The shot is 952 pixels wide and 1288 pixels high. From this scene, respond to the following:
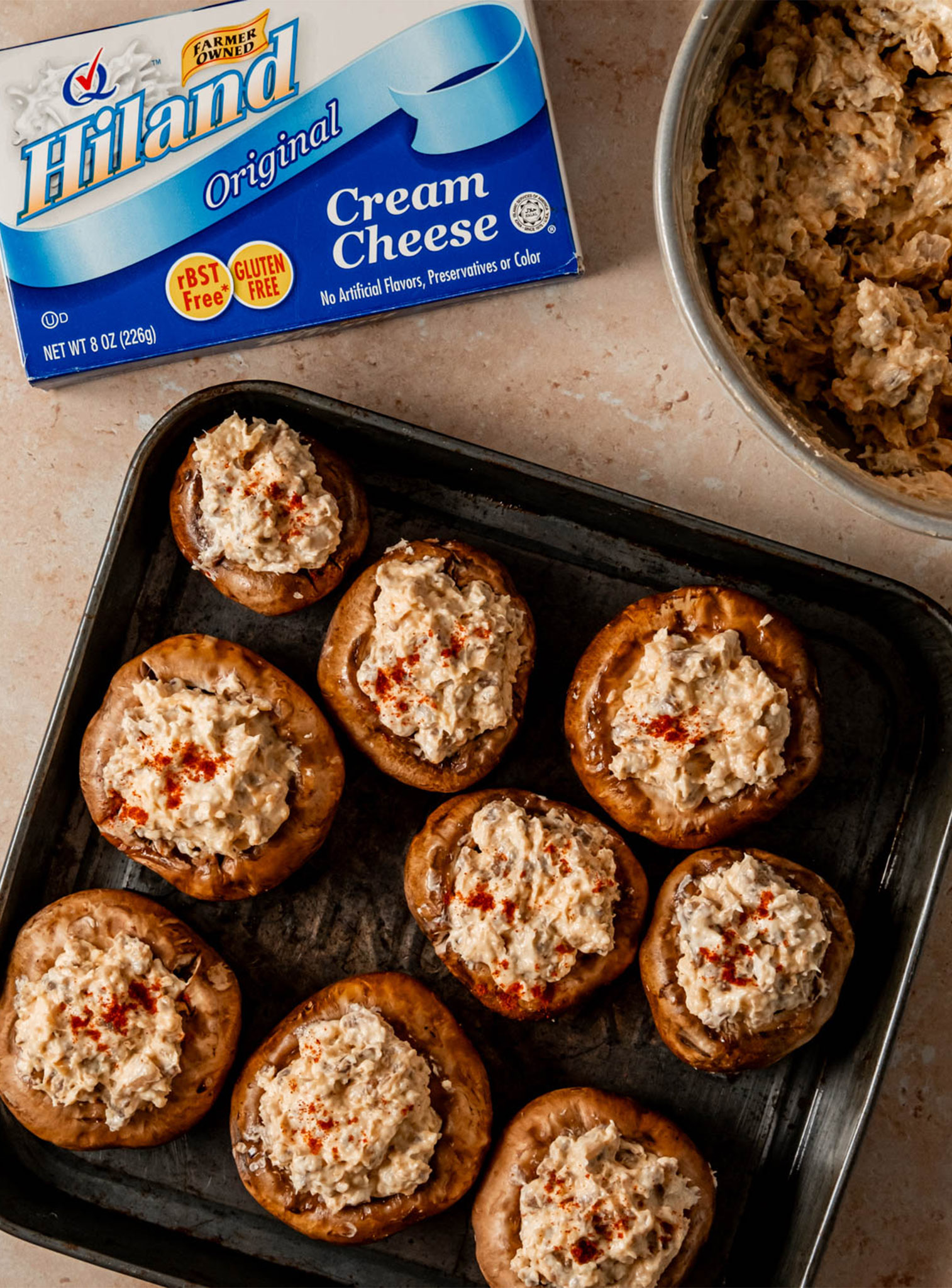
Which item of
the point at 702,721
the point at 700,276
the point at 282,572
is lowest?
the point at 702,721

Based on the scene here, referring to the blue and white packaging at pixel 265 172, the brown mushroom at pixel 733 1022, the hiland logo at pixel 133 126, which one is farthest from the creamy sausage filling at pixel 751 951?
the hiland logo at pixel 133 126

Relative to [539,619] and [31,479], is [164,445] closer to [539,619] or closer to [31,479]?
[31,479]

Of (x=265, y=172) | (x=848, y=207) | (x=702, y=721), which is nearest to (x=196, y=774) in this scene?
(x=702, y=721)

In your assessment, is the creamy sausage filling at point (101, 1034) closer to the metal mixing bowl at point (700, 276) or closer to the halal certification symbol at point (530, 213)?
the metal mixing bowl at point (700, 276)

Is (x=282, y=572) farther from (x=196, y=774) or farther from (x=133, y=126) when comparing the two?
(x=133, y=126)

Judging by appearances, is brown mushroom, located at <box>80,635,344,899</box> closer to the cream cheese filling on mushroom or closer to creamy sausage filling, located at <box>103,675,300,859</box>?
creamy sausage filling, located at <box>103,675,300,859</box>

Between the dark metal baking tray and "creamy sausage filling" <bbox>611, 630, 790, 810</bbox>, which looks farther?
the dark metal baking tray

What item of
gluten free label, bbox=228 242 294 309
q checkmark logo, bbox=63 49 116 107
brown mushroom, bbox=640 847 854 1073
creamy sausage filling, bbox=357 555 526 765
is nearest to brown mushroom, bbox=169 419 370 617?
creamy sausage filling, bbox=357 555 526 765
